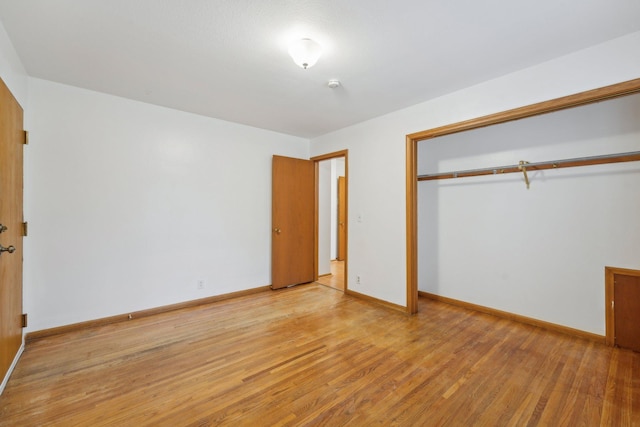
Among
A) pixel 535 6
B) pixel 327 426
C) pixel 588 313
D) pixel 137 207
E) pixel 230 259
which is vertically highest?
pixel 535 6

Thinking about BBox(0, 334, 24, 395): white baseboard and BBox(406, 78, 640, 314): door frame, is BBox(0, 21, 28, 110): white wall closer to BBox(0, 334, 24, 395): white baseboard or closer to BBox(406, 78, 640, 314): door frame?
BBox(0, 334, 24, 395): white baseboard

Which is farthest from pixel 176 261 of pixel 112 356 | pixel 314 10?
pixel 314 10

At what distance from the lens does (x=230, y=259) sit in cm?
392

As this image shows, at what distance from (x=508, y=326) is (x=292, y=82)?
3.50m

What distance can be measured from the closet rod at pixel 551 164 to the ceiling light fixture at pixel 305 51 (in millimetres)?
2513

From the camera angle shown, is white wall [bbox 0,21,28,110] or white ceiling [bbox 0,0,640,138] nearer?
white ceiling [bbox 0,0,640,138]

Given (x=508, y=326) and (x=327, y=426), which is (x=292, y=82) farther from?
(x=508, y=326)

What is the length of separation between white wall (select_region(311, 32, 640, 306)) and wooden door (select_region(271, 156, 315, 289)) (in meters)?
0.58

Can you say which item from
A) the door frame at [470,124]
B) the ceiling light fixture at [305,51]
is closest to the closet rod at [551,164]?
the door frame at [470,124]

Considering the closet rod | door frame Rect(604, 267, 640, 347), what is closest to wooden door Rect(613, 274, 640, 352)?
door frame Rect(604, 267, 640, 347)

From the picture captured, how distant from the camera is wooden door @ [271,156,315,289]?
4.30 metres

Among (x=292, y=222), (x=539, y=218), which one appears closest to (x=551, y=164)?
(x=539, y=218)

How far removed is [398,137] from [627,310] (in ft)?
9.07

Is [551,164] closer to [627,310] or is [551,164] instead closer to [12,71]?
[627,310]
